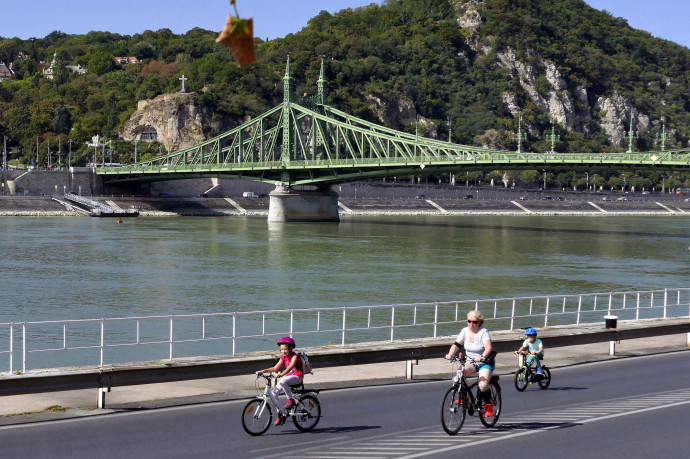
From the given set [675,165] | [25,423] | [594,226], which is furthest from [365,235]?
[25,423]

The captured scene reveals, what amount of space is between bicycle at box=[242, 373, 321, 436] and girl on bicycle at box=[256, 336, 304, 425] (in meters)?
0.08

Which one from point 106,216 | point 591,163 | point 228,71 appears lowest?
point 106,216

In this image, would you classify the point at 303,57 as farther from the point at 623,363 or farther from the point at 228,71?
the point at 623,363

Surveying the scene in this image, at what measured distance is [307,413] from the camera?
13.0 meters

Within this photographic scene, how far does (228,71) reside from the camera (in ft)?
584

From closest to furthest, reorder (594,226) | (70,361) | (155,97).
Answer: (70,361) < (594,226) < (155,97)

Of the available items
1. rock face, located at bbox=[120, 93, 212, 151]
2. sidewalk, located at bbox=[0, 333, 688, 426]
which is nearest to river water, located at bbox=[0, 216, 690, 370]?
sidewalk, located at bbox=[0, 333, 688, 426]

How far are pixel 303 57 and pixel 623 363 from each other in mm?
179835

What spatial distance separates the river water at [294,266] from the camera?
1683 inches

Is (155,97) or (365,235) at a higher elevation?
(155,97)

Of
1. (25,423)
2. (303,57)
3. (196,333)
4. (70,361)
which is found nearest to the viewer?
(25,423)

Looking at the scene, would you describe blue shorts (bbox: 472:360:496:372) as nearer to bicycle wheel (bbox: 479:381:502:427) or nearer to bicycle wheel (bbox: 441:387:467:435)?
bicycle wheel (bbox: 479:381:502:427)

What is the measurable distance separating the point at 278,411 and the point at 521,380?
5.25m

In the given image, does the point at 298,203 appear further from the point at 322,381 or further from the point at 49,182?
the point at 322,381
